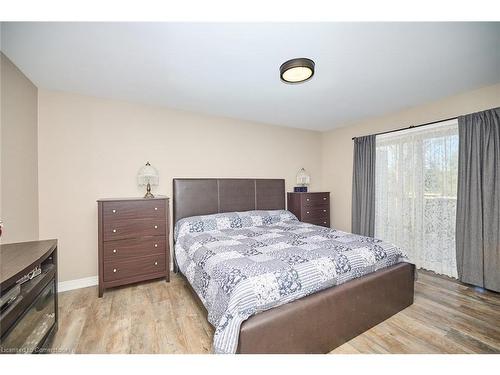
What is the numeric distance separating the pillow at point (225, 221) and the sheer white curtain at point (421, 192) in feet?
5.19

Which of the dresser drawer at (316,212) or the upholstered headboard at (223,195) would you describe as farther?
the dresser drawer at (316,212)

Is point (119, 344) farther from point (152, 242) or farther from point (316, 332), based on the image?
point (316, 332)

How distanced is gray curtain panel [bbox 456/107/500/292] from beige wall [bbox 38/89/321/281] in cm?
300

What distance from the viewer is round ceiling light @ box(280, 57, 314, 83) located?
1.79m

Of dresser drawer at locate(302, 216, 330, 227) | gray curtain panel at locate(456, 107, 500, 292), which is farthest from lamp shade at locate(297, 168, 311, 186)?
gray curtain panel at locate(456, 107, 500, 292)

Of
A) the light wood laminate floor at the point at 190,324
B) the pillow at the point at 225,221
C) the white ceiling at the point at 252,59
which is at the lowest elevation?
the light wood laminate floor at the point at 190,324

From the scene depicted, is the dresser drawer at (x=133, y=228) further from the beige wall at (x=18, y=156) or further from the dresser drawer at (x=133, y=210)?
the beige wall at (x=18, y=156)

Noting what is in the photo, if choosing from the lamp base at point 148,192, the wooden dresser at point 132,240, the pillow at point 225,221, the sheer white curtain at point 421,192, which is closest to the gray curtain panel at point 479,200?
the sheer white curtain at point 421,192

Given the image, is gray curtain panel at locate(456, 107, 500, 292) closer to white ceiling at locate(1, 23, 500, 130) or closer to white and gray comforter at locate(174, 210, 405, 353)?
white ceiling at locate(1, 23, 500, 130)

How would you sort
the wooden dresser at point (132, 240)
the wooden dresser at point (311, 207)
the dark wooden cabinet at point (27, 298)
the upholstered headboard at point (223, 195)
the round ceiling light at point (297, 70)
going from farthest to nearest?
the wooden dresser at point (311, 207)
the upholstered headboard at point (223, 195)
the wooden dresser at point (132, 240)
the round ceiling light at point (297, 70)
the dark wooden cabinet at point (27, 298)

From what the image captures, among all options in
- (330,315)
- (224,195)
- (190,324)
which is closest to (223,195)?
(224,195)

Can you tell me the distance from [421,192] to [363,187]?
32.3 inches

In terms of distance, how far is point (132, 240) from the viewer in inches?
Result: 97.1

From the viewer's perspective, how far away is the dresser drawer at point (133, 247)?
2367 millimetres
